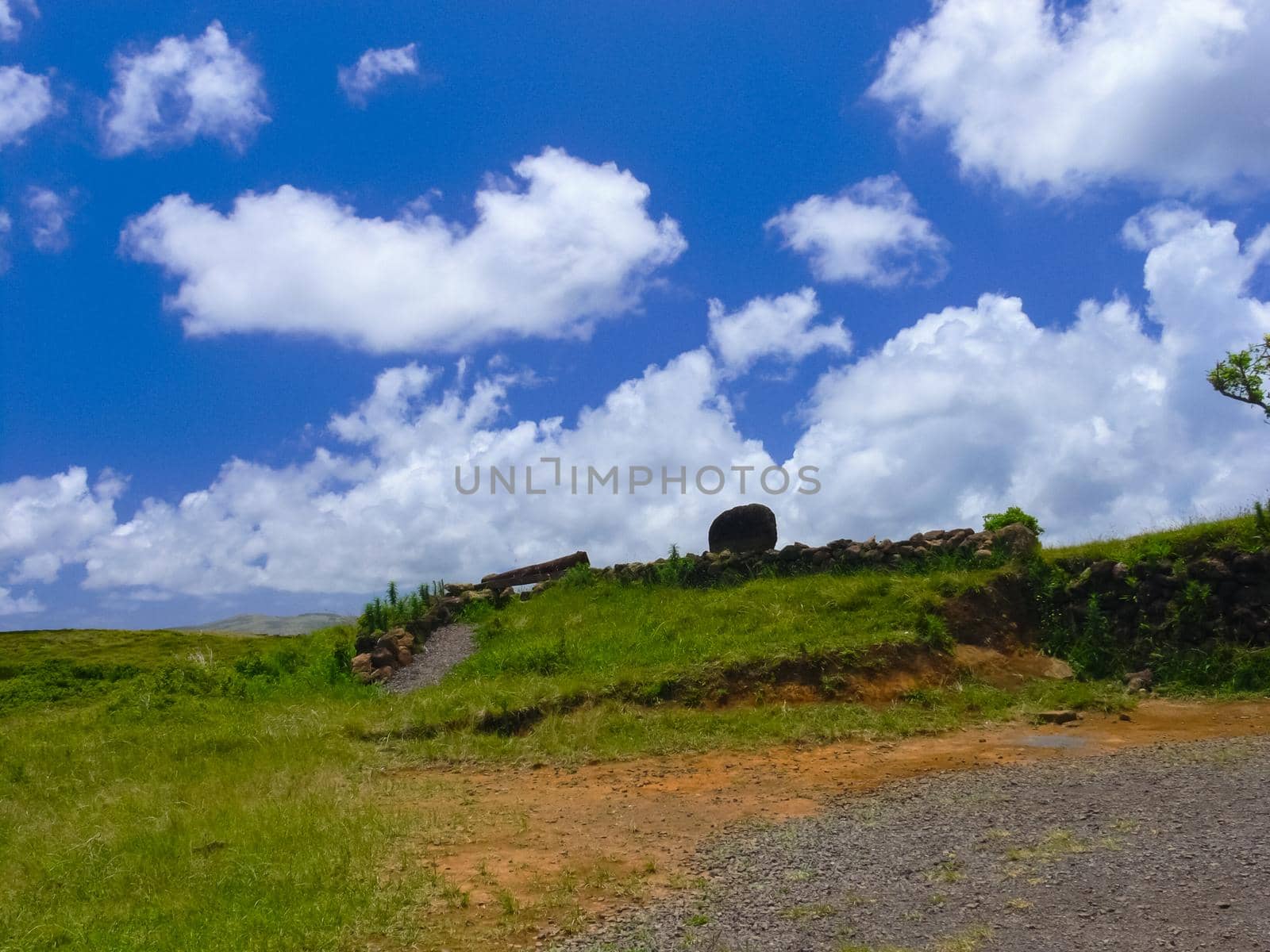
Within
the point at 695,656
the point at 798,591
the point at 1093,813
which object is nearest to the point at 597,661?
the point at 695,656

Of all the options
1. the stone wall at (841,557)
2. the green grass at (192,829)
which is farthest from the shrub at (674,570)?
the green grass at (192,829)

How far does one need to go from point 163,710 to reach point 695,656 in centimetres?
729

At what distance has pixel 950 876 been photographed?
5398mm

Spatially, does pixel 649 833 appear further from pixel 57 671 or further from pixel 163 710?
pixel 57 671

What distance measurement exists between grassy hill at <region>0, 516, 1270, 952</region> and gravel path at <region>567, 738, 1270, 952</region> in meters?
1.81

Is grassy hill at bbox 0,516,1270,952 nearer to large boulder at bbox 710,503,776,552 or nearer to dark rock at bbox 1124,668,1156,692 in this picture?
dark rock at bbox 1124,668,1156,692

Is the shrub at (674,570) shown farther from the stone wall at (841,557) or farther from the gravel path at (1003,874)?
the gravel path at (1003,874)

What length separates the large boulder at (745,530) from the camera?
18047mm

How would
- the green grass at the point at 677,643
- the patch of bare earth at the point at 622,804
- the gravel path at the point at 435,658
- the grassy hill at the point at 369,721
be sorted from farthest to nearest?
1. the gravel path at the point at 435,658
2. the green grass at the point at 677,643
3. the grassy hill at the point at 369,721
4. the patch of bare earth at the point at 622,804

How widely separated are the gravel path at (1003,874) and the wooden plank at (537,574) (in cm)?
1288

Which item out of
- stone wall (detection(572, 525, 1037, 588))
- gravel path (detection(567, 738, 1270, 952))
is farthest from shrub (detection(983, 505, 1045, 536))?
gravel path (detection(567, 738, 1270, 952))

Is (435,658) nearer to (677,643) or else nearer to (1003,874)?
(677,643)

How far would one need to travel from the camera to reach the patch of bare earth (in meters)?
5.70

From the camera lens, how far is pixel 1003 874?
536 cm
